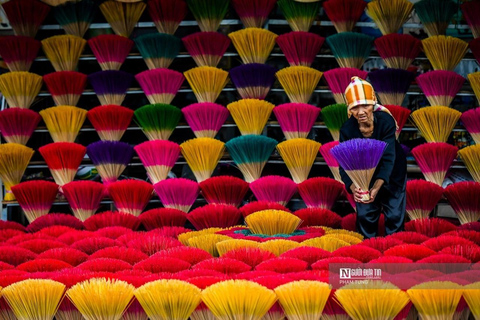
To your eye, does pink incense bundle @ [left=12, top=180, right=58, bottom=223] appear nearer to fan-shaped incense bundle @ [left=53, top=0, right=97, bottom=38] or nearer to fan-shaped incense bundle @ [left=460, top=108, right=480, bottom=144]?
fan-shaped incense bundle @ [left=53, top=0, right=97, bottom=38]

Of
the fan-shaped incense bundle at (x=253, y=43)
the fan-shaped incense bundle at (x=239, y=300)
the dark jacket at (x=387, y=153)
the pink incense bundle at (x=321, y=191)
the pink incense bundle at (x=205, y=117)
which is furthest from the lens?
the fan-shaped incense bundle at (x=253, y=43)

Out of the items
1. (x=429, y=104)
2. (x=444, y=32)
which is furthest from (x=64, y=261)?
(x=444, y=32)

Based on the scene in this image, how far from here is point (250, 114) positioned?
3104 millimetres

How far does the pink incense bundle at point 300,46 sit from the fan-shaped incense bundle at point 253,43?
0.06m

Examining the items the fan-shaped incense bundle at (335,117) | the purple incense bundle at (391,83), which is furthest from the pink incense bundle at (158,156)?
the purple incense bundle at (391,83)

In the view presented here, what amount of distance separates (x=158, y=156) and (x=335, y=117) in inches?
34.2

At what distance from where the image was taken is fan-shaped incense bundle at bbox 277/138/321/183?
9.88ft

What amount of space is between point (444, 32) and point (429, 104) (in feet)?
1.30

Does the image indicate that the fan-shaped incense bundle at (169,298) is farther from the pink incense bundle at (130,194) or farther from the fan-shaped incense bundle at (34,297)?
the pink incense bundle at (130,194)

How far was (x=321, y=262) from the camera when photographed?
184 cm

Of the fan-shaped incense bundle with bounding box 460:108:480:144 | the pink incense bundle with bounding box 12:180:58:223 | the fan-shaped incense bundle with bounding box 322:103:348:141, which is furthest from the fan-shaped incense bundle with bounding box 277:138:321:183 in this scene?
the pink incense bundle with bounding box 12:180:58:223

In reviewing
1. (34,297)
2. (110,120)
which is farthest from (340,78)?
(34,297)

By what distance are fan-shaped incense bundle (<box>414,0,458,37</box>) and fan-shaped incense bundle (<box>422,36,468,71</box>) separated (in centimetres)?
15

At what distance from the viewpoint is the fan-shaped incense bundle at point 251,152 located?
9.87ft
